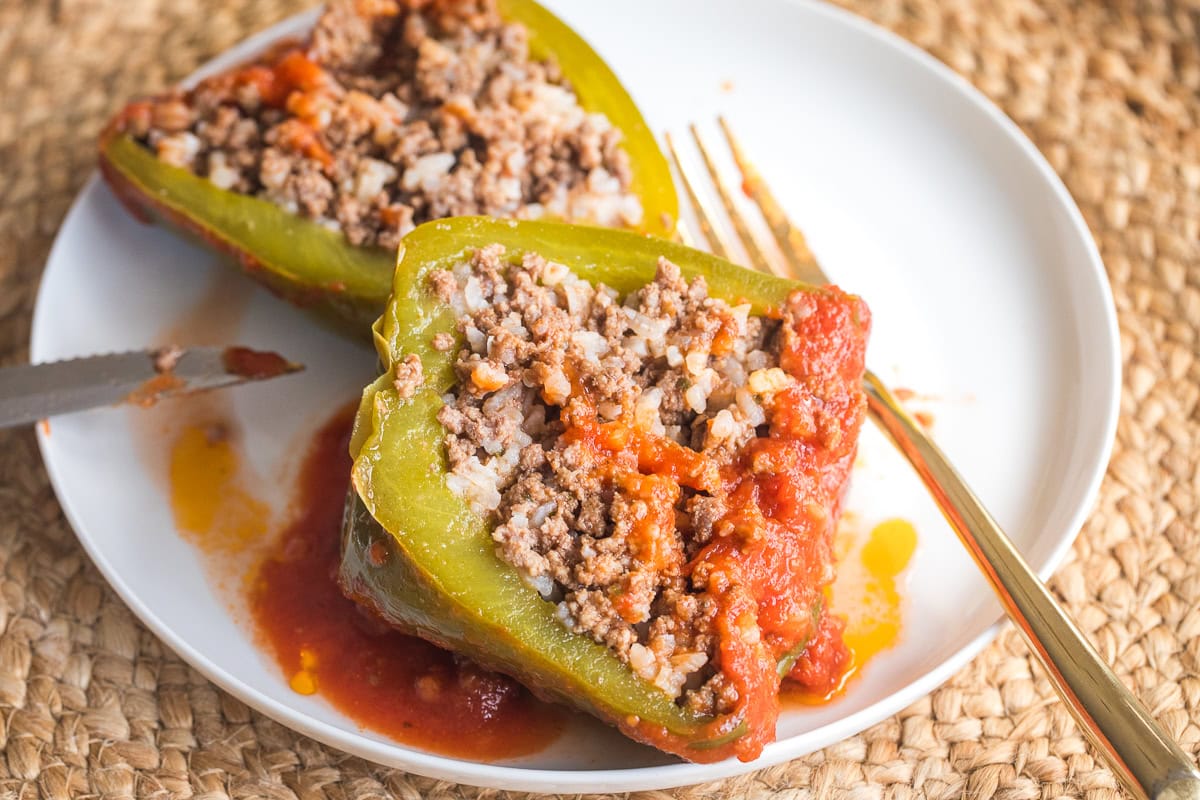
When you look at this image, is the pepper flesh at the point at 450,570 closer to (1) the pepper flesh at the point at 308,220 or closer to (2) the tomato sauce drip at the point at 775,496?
(2) the tomato sauce drip at the point at 775,496

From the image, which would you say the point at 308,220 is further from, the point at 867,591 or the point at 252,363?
the point at 867,591

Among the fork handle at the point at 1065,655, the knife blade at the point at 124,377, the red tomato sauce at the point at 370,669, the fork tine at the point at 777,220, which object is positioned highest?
the fork tine at the point at 777,220

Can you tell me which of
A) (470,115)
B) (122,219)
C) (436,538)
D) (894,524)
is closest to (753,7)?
(470,115)

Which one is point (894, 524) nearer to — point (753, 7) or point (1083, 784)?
point (1083, 784)

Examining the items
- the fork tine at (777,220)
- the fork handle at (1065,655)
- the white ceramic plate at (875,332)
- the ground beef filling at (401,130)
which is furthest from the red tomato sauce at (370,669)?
the fork tine at (777,220)

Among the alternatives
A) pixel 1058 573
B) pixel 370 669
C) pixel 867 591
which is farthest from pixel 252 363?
pixel 1058 573

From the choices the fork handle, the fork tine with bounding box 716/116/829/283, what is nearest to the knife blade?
the fork tine with bounding box 716/116/829/283
